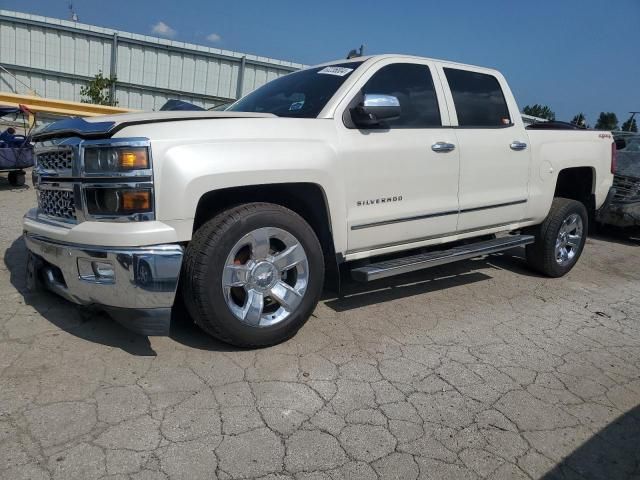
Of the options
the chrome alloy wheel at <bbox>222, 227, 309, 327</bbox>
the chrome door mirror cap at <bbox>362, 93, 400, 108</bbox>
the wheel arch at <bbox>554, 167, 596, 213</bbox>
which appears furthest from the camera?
the wheel arch at <bbox>554, 167, 596, 213</bbox>

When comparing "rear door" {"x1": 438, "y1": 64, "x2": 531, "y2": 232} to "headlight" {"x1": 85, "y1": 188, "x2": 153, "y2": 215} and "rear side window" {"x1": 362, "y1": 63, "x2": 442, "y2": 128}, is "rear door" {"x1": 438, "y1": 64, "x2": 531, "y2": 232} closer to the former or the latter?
"rear side window" {"x1": 362, "y1": 63, "x2": 442, "y2": 128}

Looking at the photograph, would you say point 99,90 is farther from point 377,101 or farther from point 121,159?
point 121,159

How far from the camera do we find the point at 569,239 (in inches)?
220

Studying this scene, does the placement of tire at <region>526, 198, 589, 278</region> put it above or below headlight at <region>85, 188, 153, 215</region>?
below

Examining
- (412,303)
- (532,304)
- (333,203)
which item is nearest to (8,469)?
(333,203)

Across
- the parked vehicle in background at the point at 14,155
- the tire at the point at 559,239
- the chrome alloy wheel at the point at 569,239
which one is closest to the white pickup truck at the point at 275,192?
the tire at the point at 559,239

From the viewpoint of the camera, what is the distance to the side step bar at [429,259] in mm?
3635

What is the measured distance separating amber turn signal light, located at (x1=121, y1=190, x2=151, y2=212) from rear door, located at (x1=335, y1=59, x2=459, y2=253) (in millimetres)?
1317

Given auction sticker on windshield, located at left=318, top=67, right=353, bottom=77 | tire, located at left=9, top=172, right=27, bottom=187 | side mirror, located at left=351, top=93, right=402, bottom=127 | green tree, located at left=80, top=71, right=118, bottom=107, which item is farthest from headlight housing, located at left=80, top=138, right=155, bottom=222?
green tree, located at left=80, top=71, right=118, bottom=107

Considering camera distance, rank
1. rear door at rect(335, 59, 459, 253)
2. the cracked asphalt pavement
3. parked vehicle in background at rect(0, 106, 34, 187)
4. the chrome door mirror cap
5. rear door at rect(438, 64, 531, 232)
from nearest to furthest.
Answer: the cracked asphalt pavement
the chrome door mirror cap
rear door at rect(335, 59, 459, 253)
rear door at rect(438, 64, 531, 232)
parked vehicle in background at rect(0, 106, 34, 187)

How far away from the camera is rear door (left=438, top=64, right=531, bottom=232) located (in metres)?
4.31

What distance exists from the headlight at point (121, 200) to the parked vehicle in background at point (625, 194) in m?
6.37

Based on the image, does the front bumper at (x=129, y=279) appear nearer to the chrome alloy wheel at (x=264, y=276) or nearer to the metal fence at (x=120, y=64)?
the chrome alloy wheel at (x=264, y=276)

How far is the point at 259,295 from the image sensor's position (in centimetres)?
322
